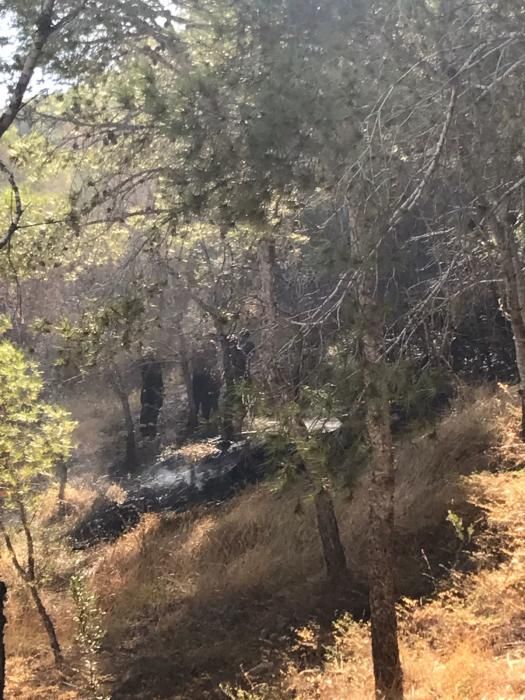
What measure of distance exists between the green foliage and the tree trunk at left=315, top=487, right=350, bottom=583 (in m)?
3.45

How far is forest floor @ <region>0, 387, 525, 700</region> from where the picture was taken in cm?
559

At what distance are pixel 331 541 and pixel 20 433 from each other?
13.8ft

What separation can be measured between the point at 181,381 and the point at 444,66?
79.8 feet

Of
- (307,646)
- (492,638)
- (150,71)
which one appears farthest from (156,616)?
(150,71)

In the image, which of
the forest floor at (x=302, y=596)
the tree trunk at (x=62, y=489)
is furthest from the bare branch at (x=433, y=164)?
the tree trunk at (x=62, y=489)

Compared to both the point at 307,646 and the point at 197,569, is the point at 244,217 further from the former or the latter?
the point at 197,569

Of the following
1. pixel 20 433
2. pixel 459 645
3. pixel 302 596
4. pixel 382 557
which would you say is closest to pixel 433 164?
pixel 382 557

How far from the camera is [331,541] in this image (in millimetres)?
8336

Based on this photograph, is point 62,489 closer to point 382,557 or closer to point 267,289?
point 267,289

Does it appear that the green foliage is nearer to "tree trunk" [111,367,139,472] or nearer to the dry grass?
the dry grass

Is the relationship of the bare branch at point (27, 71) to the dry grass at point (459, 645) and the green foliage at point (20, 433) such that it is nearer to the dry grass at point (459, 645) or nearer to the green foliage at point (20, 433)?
the green foliage at point (20, 433)

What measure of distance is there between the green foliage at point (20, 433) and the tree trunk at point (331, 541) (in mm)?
3454

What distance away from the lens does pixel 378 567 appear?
474 cm

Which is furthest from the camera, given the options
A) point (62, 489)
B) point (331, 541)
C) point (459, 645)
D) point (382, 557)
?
point (62, 489)
